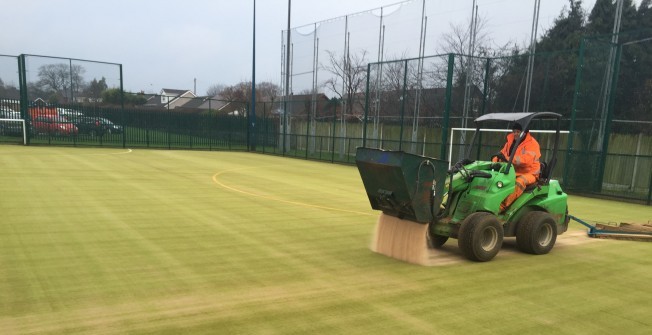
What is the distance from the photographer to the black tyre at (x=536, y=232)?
20.4 feet

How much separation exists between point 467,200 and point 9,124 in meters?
25.7

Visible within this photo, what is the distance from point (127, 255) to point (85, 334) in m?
2.25

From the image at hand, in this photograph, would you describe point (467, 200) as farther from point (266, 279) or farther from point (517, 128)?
point (266, 279)

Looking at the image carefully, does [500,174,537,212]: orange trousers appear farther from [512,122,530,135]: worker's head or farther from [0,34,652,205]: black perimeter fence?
[0,34,652,205]: black perimeter fence

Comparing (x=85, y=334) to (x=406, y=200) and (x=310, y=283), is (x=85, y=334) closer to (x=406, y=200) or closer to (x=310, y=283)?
(x=310, y=283)

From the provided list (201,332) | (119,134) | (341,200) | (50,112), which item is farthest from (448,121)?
(50,112)

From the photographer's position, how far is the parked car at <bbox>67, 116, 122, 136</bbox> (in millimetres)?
25594

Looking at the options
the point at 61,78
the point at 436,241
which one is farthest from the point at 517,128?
the point at 61,78

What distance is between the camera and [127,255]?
575 cm

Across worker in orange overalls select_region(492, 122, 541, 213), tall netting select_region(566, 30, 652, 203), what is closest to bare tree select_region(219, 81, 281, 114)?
tall netting select_region(566, 30, 652, 203)

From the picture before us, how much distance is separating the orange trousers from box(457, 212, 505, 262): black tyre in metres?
0.40

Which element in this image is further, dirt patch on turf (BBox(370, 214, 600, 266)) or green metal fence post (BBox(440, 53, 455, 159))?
green metal fence post (BBox(440, 53, 455, 159))

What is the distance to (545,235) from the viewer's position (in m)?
6.53

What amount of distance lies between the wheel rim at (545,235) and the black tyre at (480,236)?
0.82m
